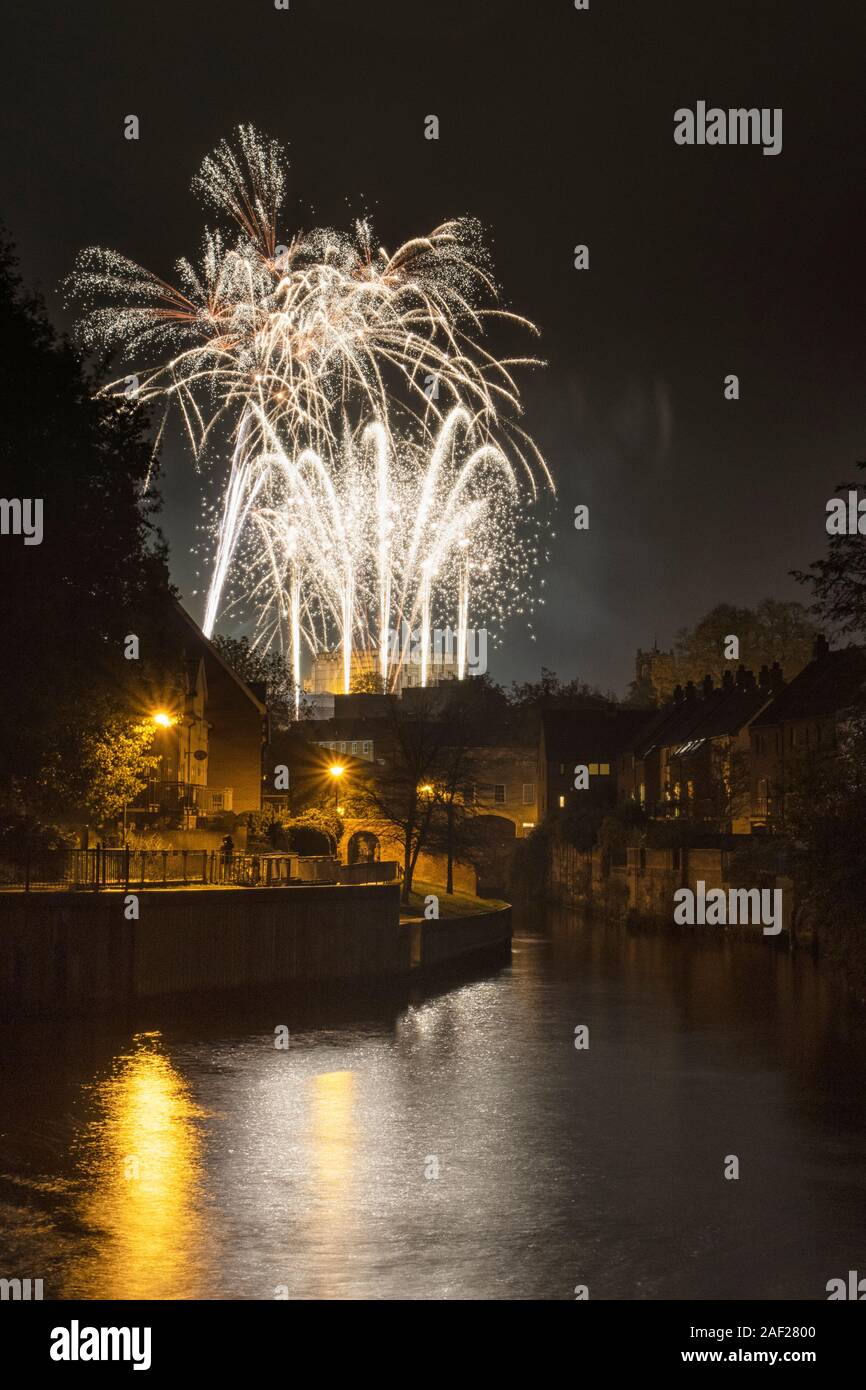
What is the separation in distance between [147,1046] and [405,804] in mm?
39294

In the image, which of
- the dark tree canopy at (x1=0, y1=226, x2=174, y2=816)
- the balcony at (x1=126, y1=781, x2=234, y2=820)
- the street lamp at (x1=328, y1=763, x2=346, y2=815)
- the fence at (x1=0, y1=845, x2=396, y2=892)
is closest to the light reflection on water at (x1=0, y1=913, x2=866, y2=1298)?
the fence at (x1=0, y1=845, x2=396, y2=892)

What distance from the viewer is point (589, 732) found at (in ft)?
420

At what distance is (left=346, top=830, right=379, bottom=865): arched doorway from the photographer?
59231 mm

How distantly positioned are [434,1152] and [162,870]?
19.6m

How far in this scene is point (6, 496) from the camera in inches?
1453

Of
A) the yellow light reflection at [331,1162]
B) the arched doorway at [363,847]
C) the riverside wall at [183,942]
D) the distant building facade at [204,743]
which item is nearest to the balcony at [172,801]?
the distant building facade at [204,743]

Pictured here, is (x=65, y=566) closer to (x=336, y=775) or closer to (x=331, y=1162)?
(x=331, y=1162)

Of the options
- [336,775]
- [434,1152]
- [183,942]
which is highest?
→ [336,775]

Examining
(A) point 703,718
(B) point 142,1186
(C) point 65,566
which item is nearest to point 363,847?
(C) point 65,566

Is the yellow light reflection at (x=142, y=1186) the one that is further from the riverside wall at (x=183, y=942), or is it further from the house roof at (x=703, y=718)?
the house roof at (x=703, y=718)

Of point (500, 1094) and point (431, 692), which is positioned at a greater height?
point (431, 692)

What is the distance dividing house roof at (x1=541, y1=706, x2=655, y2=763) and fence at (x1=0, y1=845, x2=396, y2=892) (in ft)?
239

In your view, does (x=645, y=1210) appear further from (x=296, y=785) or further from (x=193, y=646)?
(x=296, y=785)
